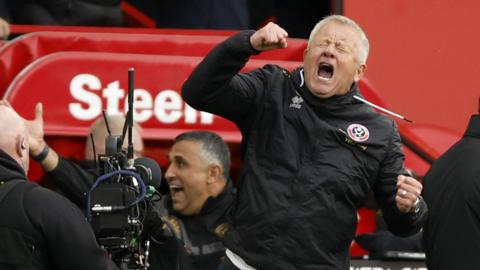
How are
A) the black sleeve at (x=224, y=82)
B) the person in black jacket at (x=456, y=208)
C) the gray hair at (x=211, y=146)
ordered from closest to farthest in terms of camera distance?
the black sleeve at (x=224, y=82)
the person in black jacket at (x=456, y=208)
the gray hair at (x=211, y=146)

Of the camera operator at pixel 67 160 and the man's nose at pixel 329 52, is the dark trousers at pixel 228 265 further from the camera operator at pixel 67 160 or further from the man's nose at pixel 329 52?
the camera operator at pixel 67 160

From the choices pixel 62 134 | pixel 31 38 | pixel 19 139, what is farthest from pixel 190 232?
pixel 19 139

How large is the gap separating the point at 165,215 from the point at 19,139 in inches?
74.9

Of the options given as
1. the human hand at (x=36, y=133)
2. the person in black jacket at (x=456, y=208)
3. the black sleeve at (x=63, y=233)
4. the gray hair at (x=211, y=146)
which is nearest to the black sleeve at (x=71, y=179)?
the human hand at (x=36, y=133)

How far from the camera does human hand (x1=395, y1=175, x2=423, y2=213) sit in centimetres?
520

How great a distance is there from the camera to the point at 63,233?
4656 mm

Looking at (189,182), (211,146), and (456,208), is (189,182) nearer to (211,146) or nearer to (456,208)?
(211,146)

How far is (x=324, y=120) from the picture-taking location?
5.36 metres

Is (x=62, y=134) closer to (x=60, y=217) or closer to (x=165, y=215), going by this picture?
(x=165, y=215)

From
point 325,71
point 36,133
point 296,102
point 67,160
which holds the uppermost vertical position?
point 325,71

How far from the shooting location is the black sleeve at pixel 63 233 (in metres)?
4.66

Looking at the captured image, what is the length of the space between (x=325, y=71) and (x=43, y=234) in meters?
1.38

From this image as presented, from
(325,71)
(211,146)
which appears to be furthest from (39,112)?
(325,71)

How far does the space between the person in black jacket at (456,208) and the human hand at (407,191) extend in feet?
1.41
